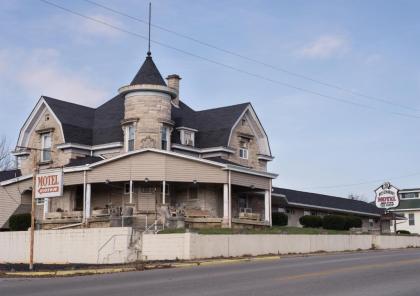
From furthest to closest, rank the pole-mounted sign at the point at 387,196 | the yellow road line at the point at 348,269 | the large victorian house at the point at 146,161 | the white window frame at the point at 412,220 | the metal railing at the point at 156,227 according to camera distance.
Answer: the white window frame at the point at 412,220 → the pole-mounted sign at the point at 387,196 → the large victorian house at the point at 146,161 → the metal railing at the point at 156,227 → the yellow road line at the point at 348,269

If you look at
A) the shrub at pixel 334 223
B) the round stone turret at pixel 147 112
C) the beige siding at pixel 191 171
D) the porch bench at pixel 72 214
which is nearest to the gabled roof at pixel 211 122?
the round stone turret at pixel 147 112

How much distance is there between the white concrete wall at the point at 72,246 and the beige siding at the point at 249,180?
1076 cm

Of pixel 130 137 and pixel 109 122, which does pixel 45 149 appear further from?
pixel 130 137

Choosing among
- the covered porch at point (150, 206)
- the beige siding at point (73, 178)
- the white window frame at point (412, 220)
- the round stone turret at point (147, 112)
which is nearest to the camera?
the covered porch at point (150, 206)

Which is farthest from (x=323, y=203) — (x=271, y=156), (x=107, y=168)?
(x=107, y=168)

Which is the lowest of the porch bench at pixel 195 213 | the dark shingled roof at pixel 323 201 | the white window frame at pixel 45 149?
the porch bench at pixel 195 213

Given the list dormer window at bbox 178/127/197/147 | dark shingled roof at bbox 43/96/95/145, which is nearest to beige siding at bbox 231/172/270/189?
dormer window at bbox 178/127/197/147

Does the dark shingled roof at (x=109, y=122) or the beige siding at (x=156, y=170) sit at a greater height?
the dark shingled roof at (x=109, y=122)

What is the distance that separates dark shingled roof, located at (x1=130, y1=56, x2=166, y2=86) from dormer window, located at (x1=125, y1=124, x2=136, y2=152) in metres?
2.95

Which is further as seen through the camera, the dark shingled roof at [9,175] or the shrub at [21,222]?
the dark shingled roof at [9,175]

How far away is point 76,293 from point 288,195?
39647mm

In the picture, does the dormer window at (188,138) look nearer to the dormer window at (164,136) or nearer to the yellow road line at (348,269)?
the dormer window at (164,136)

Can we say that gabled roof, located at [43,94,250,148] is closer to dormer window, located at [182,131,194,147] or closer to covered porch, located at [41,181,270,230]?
dormer window, located at [182,131,194,147]

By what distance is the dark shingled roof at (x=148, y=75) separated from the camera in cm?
4309
